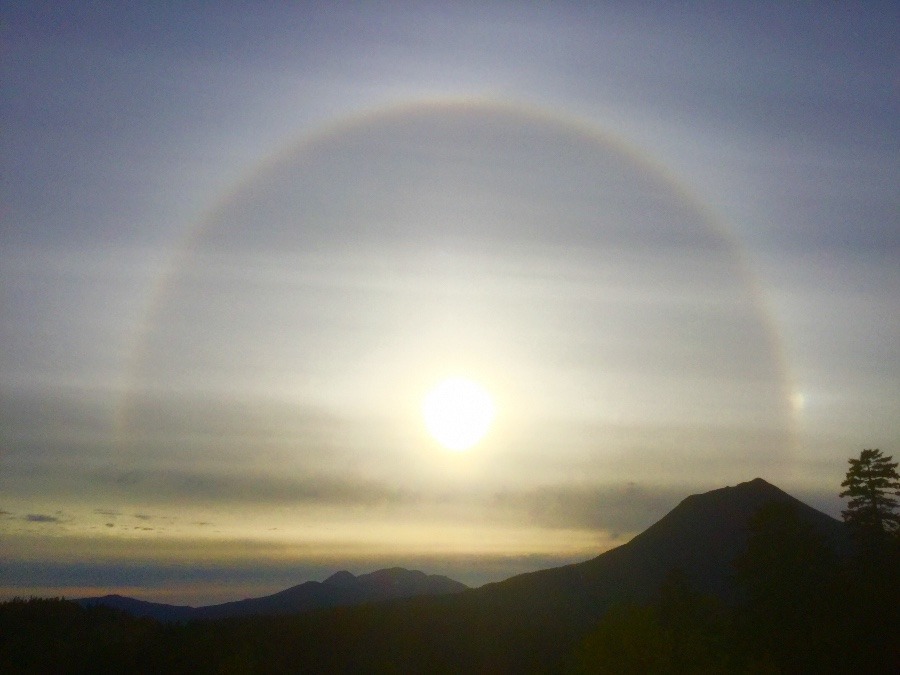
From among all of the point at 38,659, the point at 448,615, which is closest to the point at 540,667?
the point at 448,615

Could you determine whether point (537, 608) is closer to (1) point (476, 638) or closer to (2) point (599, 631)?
(1) point (476, 638)

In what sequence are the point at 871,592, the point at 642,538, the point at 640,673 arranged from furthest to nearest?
the point at 642,538 → the point at 871,592 → the point at 640,673

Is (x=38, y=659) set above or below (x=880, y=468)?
below

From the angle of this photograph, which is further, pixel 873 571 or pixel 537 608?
pixel 537 608

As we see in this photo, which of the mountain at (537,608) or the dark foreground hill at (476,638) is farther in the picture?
the mountain at (537,608)

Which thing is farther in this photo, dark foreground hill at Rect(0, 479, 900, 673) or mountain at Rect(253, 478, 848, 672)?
mountain at Rect(253, 478, 848, 672)

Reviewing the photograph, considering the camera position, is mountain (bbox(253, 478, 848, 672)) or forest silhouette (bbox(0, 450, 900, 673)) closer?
forest silhouette (bbox(0, 450, 900, 673))

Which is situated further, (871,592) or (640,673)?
(871,592)

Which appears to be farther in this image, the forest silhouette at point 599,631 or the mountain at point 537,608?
the mountain at point 537,608

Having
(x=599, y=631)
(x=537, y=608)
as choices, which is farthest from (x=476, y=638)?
(x=537, y=608)

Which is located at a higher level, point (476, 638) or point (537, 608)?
point (537, 608)

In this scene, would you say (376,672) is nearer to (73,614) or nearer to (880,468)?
(73,614)
